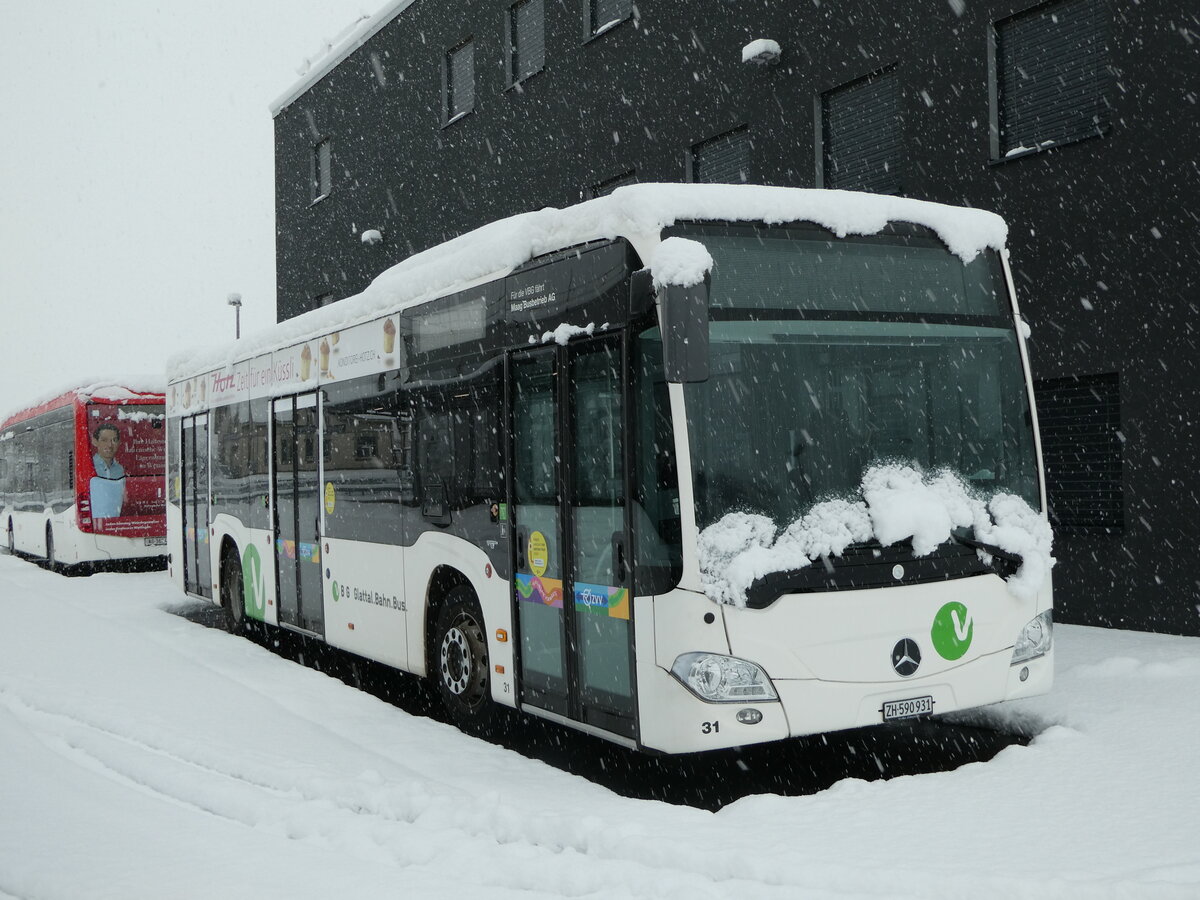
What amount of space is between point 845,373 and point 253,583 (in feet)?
26.5

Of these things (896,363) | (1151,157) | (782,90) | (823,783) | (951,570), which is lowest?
(823,783)

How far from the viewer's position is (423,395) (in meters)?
8.45

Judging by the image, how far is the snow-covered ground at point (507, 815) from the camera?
465 cm

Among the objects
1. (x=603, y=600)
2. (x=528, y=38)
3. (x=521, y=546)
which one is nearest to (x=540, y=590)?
(x=521, y=546)

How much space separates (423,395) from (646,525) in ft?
9.85

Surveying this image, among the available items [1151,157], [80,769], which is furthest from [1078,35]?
[80,769]

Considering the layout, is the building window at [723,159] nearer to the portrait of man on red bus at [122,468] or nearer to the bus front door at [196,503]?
the bus front door at [196,503]

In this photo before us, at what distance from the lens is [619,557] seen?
614 cm

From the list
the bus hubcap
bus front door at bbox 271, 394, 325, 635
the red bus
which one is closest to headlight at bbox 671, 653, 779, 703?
the bus hubcap

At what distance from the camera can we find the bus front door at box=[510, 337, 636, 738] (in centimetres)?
619

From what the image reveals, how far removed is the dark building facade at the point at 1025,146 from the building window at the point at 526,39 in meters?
0.05

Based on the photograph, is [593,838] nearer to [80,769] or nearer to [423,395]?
[80,769]

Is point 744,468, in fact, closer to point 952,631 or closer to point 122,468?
point 952,631

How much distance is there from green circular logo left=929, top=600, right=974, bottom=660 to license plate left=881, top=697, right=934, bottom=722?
0.84ft
